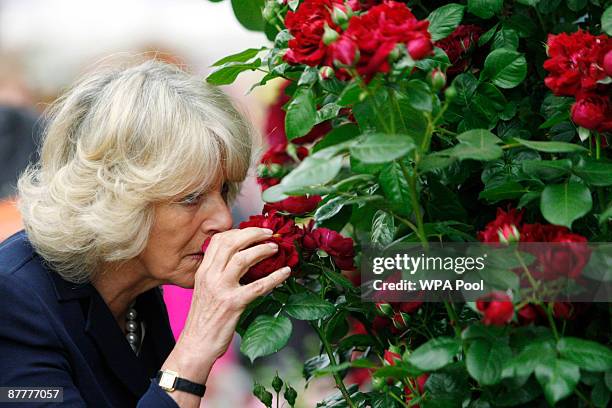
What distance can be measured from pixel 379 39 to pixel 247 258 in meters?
0.52

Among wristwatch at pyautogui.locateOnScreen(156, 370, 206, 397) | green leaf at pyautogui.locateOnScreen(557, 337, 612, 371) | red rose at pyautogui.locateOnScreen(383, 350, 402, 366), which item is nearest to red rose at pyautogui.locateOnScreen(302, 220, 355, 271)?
red rose at pyautogui.locateOnScreen(383, 350, 402, 366)

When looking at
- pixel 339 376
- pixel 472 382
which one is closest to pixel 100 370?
pixel 339 376

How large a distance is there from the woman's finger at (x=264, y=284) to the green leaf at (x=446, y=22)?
430 mm

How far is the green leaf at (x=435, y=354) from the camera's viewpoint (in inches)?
40.3

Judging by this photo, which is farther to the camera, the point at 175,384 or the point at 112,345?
the point at 112,345

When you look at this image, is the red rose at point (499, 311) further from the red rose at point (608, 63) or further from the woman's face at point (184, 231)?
the woman's face at point (184, 231)

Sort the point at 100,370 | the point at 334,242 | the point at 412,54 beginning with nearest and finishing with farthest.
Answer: the point at 412,54 → the point at 334,242 → the point at 100,370

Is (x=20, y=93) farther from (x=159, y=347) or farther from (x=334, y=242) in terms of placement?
(x=334, y=242)

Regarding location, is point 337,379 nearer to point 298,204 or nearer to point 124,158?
point 298,204

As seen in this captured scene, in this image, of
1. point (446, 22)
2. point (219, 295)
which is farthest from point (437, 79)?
point (219, 295)

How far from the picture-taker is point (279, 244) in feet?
4.55

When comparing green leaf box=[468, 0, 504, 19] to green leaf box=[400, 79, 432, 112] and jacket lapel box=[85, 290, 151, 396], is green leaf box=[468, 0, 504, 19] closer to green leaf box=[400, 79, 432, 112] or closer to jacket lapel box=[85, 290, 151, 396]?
green leaf box=[400, 79, 432, 112]

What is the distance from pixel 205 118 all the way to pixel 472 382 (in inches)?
31.3

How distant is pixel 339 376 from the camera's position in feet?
4.58
